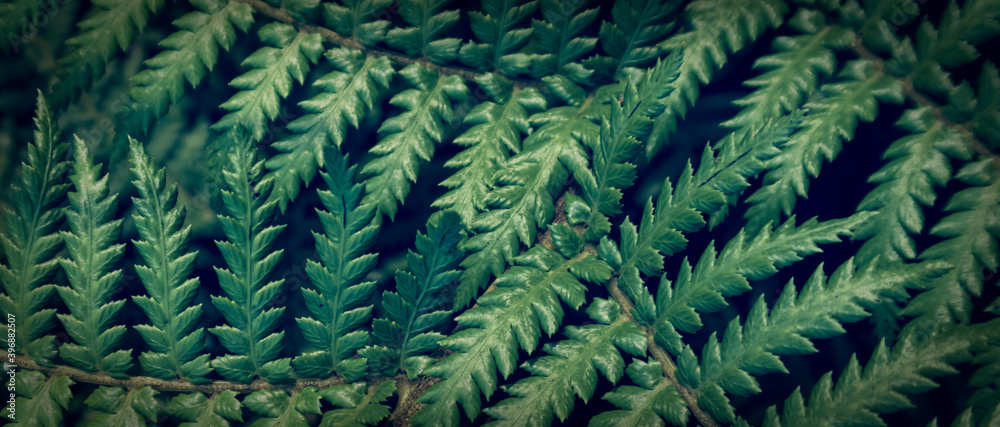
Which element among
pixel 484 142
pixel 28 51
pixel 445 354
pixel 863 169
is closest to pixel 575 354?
pixel 445 354

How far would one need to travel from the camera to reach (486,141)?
4.91 ft

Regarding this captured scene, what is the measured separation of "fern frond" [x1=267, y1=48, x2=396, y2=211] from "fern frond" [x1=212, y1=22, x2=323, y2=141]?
56 millimetres

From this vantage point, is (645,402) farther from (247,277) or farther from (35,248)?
(35,248)

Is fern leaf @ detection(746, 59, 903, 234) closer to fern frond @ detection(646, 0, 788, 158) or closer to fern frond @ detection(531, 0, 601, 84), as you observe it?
fern frond @ detection(646, 0, 788, 158)

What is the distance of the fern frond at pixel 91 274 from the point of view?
4.45 feet

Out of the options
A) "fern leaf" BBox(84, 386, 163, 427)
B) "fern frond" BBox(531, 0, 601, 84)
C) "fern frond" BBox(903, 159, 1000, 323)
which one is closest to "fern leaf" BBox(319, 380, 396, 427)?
"fern leaf" BBox(84, 386, 163, 427)

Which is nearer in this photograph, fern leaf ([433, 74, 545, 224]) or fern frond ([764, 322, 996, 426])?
fern frond ([764, 322, 996, 426])

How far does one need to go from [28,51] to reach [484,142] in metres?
1.37

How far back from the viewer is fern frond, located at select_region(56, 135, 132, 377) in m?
1.36

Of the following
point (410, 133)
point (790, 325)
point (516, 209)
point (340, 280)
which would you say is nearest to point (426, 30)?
point (410, 133)

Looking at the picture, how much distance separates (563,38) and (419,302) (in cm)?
84

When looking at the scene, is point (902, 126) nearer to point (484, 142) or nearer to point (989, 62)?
point (989, 62)

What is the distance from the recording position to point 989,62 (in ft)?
4.23

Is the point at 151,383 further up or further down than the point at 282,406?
further up
